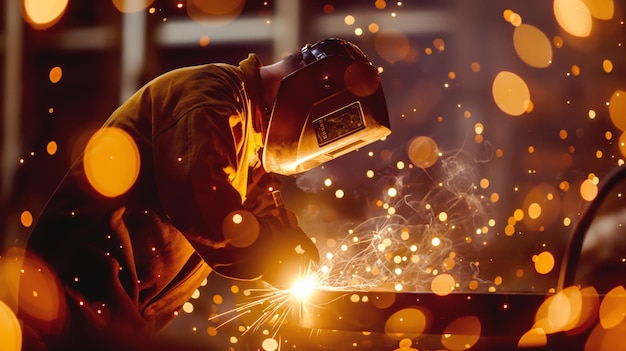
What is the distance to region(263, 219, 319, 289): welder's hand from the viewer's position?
128cm

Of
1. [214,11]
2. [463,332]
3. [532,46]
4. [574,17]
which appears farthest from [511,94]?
[463,332]

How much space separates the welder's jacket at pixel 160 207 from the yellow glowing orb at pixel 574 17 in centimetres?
185

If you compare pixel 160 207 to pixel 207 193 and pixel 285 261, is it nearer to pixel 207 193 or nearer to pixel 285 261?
pixel 207 193

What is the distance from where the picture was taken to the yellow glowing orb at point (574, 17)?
2689 mm

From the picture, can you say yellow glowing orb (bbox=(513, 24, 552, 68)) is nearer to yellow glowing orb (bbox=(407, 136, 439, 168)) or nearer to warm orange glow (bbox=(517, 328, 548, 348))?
yellow glowing orb (bbox=(407, 136, 439, 168))

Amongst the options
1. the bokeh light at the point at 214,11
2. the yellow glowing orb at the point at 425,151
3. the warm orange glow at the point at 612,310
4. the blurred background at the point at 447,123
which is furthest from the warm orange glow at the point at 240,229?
the bokeh light at the point at 214,11

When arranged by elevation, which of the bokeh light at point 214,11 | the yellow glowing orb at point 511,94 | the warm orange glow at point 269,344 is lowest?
the warm orange glow at point 269,344

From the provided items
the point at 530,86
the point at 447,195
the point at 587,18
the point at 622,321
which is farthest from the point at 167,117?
the point at 587,18

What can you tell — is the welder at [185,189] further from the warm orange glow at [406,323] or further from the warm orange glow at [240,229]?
the warm orange glow at [406,323]

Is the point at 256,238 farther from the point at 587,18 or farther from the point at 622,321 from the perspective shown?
the point at 587,18

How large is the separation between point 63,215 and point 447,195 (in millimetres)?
1794

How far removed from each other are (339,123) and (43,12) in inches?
84.6

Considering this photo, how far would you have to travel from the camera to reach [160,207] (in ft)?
4.45

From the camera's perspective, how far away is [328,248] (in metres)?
2.65
